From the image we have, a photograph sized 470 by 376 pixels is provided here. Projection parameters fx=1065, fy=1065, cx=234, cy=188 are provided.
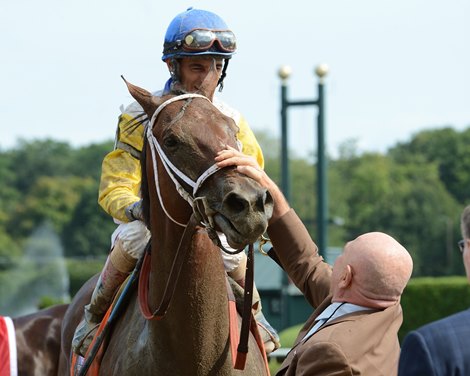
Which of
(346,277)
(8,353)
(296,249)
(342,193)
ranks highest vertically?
(346,277)

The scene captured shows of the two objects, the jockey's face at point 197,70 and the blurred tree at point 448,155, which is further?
the blurred tree at point 448,155

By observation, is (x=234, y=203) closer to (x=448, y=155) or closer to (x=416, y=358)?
(x=416, y=358)

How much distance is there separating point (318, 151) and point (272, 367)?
178 inches

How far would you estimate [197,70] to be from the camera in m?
5.82

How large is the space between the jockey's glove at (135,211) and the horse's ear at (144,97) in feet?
1.53

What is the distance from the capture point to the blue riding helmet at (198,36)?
570cm

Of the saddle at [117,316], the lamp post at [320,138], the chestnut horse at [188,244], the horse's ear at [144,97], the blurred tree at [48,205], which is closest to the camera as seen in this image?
the chestnut horse at [188,244]

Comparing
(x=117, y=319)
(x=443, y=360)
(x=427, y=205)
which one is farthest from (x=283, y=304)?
(x=427, y=205)

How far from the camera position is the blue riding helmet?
5.70 m

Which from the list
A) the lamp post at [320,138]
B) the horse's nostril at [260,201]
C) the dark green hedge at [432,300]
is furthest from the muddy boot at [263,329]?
the dark green hedge at [432,300]

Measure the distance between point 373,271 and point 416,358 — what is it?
729 millimetres

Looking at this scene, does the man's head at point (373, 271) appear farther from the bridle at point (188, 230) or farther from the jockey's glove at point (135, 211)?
the jockey's glove at point (135, 211)

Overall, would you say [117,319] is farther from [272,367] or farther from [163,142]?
[272,367]

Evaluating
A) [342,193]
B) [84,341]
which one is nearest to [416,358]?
[84,341]
